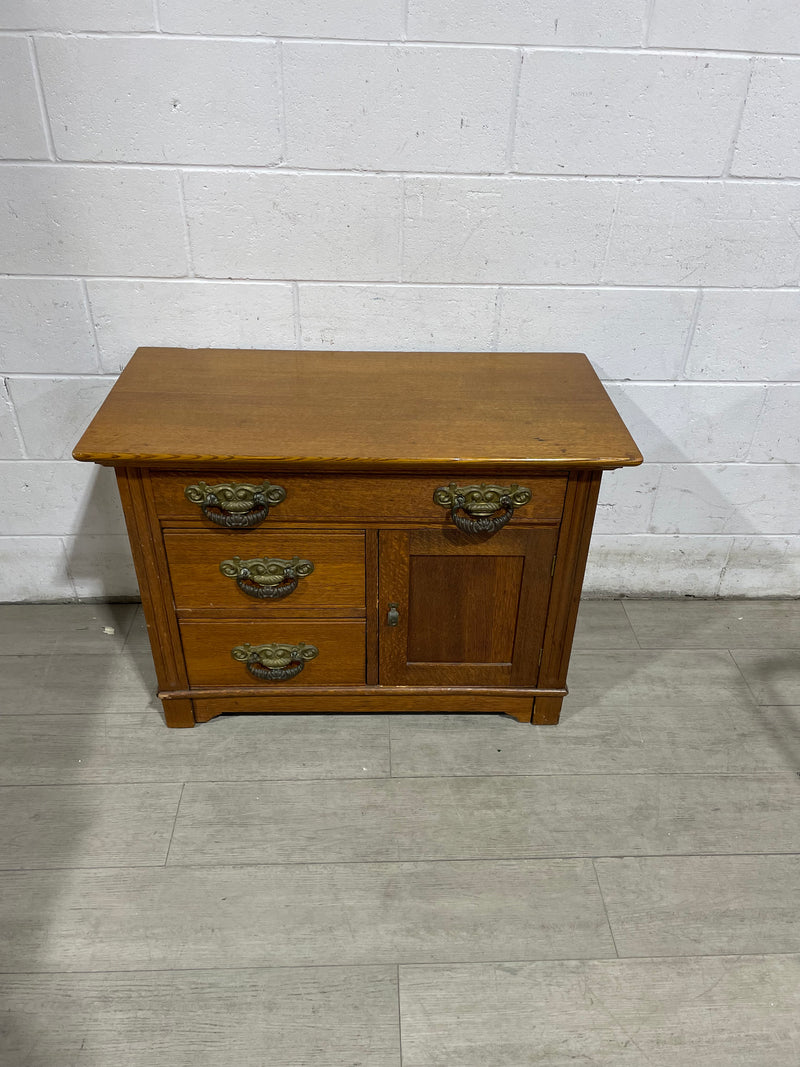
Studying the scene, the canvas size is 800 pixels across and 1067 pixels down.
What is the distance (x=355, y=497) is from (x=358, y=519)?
5 centimetres

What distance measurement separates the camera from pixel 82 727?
1.81m

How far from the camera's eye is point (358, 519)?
1545 millimetres

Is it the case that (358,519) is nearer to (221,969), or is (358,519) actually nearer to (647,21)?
(221,969)

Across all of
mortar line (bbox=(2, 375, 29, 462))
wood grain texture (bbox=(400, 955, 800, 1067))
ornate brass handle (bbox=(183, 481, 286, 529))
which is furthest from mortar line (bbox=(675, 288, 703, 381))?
mortar line (bbox=(2, 375, 29, 462))

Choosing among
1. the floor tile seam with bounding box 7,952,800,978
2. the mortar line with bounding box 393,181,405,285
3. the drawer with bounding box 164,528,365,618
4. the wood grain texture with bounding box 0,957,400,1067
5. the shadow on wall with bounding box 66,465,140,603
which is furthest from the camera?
the shadow on wall with bounding box 66,465,140,603

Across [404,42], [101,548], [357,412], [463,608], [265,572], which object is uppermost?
[404,42]

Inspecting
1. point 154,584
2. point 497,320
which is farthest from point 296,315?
point 154,584

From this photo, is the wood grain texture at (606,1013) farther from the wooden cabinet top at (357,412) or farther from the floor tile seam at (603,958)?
the wooden cabinet top at (357,412)

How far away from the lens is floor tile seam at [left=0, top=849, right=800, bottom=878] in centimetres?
152

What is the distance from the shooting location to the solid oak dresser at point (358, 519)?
1.46 metres

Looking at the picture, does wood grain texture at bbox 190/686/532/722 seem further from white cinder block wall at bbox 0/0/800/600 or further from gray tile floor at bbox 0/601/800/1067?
white cinder block wall at bbox 0/0/800/600

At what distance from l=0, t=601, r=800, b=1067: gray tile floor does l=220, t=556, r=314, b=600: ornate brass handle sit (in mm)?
396

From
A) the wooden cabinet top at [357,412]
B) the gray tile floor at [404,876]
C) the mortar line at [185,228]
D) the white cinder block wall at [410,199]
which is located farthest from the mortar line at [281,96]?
the gray tile floor at [404,876]

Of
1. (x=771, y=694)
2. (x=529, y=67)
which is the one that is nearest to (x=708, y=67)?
(x=529, y=67)
